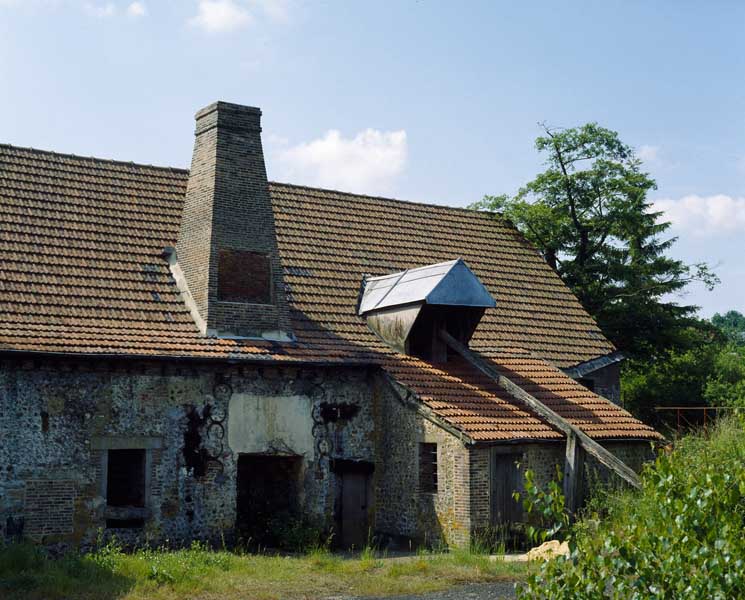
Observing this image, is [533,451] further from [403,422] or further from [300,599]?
[300,599]

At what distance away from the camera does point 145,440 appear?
53.1 ft

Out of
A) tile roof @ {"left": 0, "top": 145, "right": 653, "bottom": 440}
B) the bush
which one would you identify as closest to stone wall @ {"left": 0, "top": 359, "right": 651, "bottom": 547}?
tile roof @ {"left": 0, "top": 145, "right": 653, "bottom": 440}

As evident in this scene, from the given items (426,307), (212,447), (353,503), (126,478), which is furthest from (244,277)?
(353,503)

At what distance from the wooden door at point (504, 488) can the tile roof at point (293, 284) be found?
516 millimetres

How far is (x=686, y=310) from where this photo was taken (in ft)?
99.9

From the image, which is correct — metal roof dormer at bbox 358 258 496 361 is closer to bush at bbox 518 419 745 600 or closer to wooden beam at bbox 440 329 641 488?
wooden beam at bbox 440 329 641 488

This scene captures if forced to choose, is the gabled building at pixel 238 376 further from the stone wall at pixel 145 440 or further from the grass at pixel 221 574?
the grass at pixel 221 574

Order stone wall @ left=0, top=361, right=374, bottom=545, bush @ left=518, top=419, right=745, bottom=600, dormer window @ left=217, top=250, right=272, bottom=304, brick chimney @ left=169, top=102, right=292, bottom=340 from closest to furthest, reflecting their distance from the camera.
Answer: bush @ left=518, top=419, right=745, bottom=600, stone wall @ left=0, top=361, right=374, bottom=545, brick chimney @ left=169, top=102, right=292, bottom=340, dormer window @ left=217, top=250, right=272, bottom=304

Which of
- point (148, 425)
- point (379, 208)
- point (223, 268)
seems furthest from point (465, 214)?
point (148, 425)

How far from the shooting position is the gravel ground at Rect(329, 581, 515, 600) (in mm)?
12570

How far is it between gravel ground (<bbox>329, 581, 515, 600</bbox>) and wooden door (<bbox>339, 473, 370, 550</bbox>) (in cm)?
500

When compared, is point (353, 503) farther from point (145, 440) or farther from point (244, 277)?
point (244, 277)

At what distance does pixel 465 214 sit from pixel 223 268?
9.74m

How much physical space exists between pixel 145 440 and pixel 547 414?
7.51 meters
